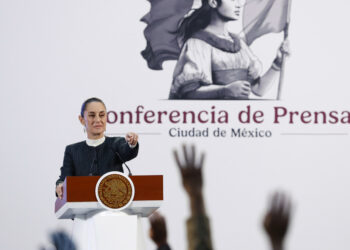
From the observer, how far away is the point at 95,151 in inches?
194

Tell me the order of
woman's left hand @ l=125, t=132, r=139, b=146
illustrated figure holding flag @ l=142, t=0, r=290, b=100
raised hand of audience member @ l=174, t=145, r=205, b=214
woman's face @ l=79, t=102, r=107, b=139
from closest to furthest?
woman's left hand @ l=125, t=132, r=139, b=146 → woman's face @ l=79, t=102, r=107, b=139 → raised hand of audience member @ l=174, t=145, r=205, b=214 → illustrated figure holding flag @ l=142, t=0, r=290, b=100

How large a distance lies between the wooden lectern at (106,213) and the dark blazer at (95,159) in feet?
1.43

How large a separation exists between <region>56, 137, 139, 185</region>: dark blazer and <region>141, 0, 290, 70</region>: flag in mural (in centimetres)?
238

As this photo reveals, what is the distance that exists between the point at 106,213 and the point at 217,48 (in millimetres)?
3159

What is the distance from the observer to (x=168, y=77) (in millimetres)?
7121

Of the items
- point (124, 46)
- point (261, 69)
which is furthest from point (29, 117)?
point (261, 69)

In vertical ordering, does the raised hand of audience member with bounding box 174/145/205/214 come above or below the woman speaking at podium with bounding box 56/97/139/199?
below

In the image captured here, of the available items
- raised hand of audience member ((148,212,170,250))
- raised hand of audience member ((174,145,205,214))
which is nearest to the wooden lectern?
raised hand of audience member ((148,212,170,250))

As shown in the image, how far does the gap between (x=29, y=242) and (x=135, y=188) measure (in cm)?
274

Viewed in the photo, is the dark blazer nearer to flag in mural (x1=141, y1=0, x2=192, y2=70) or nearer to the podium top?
the podium top

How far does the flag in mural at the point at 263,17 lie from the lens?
7.19 metres

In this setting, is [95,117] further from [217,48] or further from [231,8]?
[231,8]

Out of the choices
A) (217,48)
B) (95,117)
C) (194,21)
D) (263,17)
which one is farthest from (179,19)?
(95,117)

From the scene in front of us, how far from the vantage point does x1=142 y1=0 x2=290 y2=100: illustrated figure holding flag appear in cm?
712
